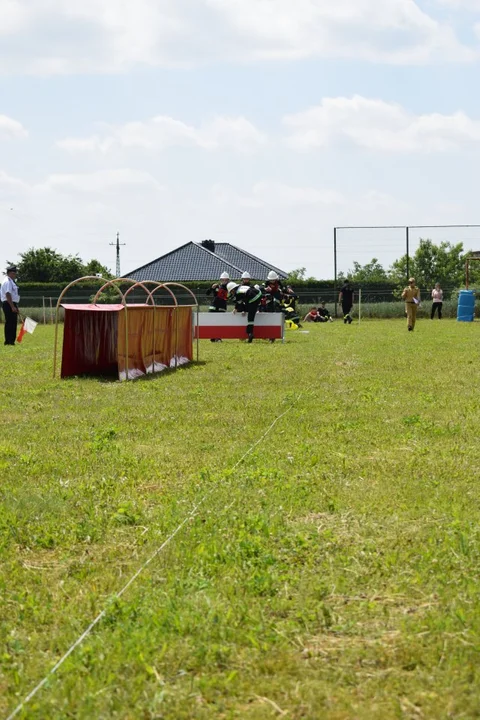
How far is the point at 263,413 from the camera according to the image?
11.2 meters

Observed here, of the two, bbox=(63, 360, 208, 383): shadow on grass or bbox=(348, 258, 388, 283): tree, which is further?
bbox=(348, 258, 388, 283): tree

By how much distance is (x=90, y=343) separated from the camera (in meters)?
16.9

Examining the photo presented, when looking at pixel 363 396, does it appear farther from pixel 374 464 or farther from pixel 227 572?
pixel 227 572

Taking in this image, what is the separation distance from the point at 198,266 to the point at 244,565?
87114 mm

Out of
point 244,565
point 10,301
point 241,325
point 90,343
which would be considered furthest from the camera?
point 241,325

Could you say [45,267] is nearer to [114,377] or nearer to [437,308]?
[437,308]

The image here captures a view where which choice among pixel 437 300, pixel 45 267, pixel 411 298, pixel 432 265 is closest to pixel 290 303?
pixel 411 298

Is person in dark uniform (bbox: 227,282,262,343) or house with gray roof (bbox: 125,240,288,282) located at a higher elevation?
house with gray roof (bbox: 125,240,288,282)

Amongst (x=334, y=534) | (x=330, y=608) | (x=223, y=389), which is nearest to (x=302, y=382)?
(x=223, y=389)

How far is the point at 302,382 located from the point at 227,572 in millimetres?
9891

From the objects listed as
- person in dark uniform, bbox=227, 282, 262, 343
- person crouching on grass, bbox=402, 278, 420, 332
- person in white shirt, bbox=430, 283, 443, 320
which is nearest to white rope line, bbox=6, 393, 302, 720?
person in dark uniform, bbox=227, 282, 262, 343

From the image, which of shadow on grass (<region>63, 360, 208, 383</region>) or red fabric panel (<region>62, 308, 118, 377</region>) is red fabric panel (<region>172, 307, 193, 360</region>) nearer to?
shadow on grass (<region>63, 360, 208, 383</region>)

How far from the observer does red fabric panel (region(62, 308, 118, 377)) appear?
53.1 ft

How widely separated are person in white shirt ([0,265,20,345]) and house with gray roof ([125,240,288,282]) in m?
61.9
